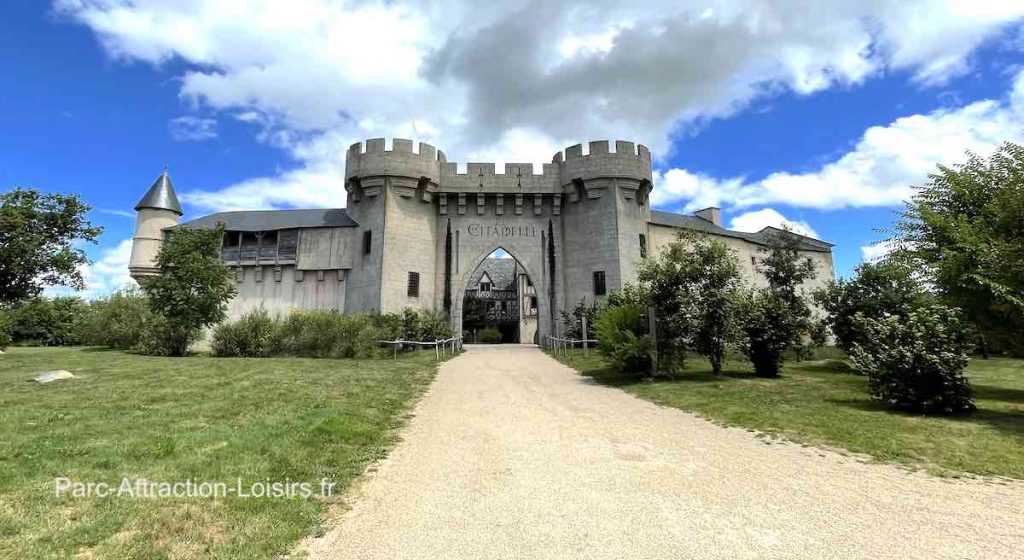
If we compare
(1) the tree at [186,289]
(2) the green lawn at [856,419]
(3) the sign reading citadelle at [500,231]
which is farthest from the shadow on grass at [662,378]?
(1) the tree at [186,289]

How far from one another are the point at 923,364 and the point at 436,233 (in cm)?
2529

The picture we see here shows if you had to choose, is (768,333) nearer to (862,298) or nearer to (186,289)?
(862,298)

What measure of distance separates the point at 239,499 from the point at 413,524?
4.83 ft

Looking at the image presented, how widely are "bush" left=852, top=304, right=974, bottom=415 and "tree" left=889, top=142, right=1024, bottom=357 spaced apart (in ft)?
3.51

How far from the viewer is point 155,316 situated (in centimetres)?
2317

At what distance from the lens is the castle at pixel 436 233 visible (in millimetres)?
28125

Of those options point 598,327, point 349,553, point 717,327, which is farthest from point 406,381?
point 349,553

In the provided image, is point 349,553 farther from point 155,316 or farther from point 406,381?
point 155,316

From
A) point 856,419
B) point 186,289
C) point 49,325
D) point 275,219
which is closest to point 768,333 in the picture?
point 856,419

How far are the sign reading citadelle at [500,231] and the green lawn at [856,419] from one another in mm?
17730

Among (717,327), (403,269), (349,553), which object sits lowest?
(349,553)

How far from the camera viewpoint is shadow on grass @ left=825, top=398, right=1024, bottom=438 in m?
7.09

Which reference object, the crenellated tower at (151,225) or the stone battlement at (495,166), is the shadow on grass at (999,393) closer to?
the stone battlement at (495,166)

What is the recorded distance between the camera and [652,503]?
3945mm
